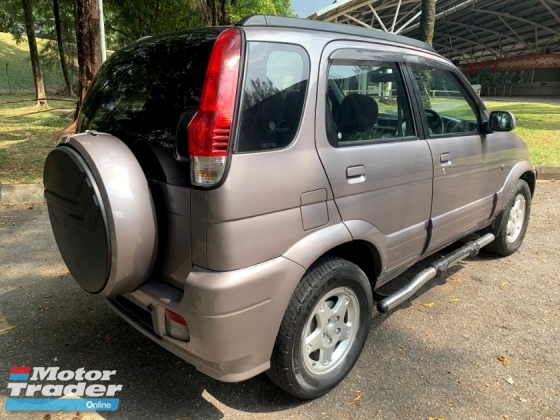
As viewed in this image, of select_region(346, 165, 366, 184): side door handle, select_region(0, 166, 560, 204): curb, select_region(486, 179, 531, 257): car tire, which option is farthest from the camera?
select_region(0, 166, 560, 204): curb

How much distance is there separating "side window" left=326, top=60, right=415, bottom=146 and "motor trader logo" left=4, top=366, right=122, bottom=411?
6.34ft

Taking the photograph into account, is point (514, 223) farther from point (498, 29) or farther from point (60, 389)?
point (498, 29)

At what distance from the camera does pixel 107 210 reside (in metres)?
1.96

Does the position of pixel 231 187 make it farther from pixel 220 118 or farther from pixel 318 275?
pixel 318 275

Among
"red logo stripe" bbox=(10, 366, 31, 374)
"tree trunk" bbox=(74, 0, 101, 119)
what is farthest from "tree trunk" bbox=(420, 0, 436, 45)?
"red logo stripe" bbox=(10, 366, 31, 374)

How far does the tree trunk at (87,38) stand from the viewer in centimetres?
789

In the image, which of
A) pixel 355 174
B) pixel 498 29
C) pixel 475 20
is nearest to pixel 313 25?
pixel 355 174

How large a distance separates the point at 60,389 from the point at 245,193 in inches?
67.5

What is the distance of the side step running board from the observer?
2768 mm

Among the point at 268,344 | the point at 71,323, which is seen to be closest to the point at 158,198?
the point at 268,344

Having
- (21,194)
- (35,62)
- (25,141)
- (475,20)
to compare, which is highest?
(475,20)

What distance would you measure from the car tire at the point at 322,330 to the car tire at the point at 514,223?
7.67 feet

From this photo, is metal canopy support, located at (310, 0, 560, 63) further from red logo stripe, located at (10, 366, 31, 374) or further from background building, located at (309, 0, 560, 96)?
red logo stripe, located at (10, 366, 31, 374)

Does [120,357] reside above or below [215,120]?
below
